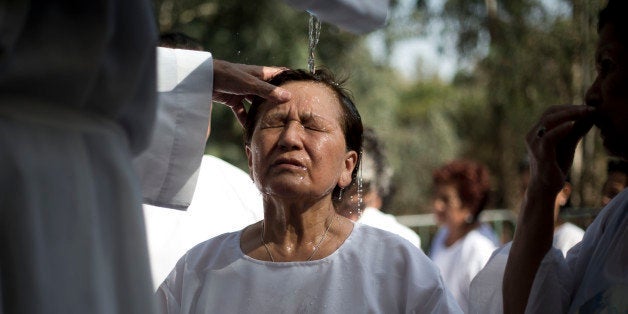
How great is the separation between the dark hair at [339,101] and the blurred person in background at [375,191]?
1.86 metres

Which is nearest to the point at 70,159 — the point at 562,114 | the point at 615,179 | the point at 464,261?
the point at 562,114

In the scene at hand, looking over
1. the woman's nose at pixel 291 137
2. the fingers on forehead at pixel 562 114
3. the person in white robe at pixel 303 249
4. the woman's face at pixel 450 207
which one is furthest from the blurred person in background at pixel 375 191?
the fingers on forehead at pixel 562 114

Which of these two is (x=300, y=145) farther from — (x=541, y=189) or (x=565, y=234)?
(x=565, y=234)

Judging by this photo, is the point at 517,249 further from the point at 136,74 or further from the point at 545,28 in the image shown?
the point at 545,28

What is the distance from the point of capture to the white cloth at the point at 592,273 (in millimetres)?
2459

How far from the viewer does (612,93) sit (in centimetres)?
254

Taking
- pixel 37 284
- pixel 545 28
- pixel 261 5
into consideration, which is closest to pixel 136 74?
pixel 37 284

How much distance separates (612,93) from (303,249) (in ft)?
4.08

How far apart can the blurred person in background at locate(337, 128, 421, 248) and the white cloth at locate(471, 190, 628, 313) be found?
2.62 meters

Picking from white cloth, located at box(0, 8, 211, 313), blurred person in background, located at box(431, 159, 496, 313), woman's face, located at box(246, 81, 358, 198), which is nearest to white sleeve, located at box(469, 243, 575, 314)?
woman's face, located at box(246, 81, 358, 198)

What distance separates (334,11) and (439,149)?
23.3 meters

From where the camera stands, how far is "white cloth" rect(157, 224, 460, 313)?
2969 millimetres

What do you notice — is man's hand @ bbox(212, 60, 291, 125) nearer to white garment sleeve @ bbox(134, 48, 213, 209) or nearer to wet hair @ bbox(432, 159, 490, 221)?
white garment sleeve @ bbox(134, 48, 213, 209)

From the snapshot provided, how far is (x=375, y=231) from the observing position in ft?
10.6
